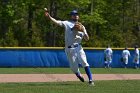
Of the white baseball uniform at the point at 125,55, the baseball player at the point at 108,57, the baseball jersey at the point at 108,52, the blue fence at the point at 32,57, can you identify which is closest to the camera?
the blue fence at the point at 32,57

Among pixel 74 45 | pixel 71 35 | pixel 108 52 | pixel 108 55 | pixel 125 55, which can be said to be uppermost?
pixel 71 35

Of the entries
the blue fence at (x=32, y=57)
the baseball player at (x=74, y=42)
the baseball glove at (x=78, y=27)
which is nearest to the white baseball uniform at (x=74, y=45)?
the baseball player at (x=74, y=42)

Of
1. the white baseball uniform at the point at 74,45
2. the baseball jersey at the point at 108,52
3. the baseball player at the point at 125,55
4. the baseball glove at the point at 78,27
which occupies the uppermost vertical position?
the baseball glove at the point at 78,27

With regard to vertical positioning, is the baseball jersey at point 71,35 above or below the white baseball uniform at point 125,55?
above

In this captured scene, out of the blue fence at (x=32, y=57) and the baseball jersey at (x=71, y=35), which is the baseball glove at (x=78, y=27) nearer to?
the baseball jersey at (x=71, y=35)

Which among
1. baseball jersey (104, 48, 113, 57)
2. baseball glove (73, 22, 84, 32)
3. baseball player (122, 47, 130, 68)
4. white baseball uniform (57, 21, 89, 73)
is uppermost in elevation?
baseball glove (73, 22, 84, 32)

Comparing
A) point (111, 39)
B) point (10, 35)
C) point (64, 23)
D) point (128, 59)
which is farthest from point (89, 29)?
point (64, 23)

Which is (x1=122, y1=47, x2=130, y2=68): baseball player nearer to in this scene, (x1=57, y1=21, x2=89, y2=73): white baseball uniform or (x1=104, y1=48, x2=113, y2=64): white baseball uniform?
(x1=104, y1=48, x2=113, y2=64): white baseball uniform

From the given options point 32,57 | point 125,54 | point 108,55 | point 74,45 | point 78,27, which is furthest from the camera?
point 125,54

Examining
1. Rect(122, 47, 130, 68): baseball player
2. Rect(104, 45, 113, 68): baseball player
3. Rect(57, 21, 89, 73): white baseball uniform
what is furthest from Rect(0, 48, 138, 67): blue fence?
Result: Rect(57, 21, 89, 73): white baseball uniform

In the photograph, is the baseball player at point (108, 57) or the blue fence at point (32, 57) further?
the baseball player at point (108, 57)

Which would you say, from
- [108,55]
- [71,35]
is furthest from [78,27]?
[108,55]

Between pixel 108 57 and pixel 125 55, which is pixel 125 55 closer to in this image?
pixel 125 55

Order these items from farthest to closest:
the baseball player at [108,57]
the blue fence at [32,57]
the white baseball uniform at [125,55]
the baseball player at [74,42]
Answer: the white baseball uniform at [125,55] → the baseball player at [108,57] → the blue fence at [32,57] → the baseball player at [74,42]
